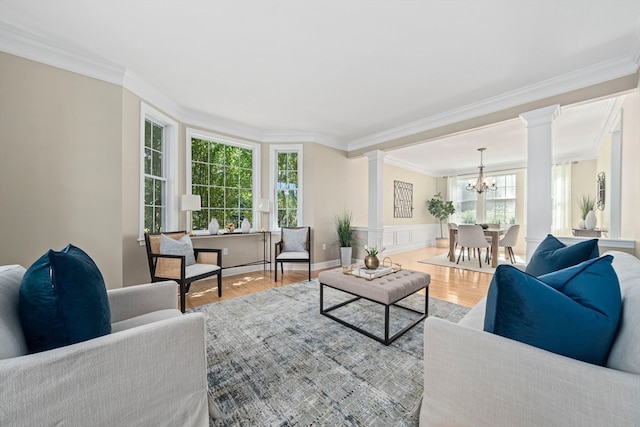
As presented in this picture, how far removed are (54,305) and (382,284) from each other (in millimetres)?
1964

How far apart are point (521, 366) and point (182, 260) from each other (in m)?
2.83

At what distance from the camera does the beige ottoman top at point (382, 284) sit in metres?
1.99

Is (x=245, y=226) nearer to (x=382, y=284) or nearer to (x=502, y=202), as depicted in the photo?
(x=382, y=284)

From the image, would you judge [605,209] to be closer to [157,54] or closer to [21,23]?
[157,54]

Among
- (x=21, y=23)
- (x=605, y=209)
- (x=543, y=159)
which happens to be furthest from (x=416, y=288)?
(x=605, y=209)

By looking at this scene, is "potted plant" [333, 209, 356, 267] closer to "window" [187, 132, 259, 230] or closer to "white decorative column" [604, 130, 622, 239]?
"window" [187, 132, 259, 230]

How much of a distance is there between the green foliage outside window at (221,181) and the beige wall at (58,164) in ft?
4.42

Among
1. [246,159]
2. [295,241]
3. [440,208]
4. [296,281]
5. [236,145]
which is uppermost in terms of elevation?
[236,145]

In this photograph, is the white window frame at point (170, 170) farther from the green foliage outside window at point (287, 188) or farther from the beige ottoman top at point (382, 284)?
the beige ottoman top at point (382, 284)

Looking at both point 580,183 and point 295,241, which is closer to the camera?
point 295,241

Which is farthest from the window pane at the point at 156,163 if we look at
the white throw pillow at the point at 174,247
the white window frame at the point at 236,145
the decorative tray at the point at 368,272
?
the decorative tray at the point at 368,272

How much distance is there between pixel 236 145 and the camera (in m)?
4.43

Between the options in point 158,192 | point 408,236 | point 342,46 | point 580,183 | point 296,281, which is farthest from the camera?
point 408,236

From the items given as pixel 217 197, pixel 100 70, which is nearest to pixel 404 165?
pixel 217 197
